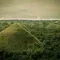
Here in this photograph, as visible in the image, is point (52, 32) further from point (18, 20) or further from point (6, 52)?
point (6, 52)

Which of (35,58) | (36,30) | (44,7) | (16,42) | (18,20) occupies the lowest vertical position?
(35,58)

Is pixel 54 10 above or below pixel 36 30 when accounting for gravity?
above

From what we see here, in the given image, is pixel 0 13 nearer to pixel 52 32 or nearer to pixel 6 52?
pixel 6 52

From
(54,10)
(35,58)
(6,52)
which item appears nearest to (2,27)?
(6,52)

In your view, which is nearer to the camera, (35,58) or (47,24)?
(35,58)
